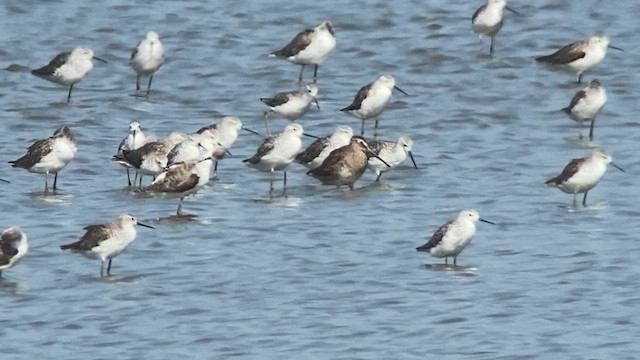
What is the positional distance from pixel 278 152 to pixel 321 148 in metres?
0.92

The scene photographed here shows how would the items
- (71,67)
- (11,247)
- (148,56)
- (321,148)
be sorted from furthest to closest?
(148,56) → (71,67) → (321,148) → (11,247)

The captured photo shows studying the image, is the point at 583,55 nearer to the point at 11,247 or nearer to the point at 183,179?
the point at 183,179

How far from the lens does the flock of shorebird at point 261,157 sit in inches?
736

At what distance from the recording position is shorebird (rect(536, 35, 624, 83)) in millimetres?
29594

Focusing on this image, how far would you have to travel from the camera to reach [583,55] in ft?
97.1

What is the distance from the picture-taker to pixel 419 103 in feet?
93.2

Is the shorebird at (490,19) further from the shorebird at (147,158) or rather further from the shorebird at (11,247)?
the shorebird at (11,247)

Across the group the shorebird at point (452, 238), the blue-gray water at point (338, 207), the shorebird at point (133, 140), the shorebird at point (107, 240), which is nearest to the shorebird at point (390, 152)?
the blue-gray water at point (338, 207)

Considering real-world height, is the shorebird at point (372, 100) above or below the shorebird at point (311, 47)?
below

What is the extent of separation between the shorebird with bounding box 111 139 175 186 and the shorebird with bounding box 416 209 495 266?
470cm

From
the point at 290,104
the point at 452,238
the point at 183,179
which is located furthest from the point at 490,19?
the point at 452,238

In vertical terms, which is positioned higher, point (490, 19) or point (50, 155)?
point (490, 19)

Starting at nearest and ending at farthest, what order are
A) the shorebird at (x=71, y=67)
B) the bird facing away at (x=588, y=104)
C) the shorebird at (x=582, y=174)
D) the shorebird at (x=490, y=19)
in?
the shorebird at (x=582, y=174) < the bird facing away at (x=588, y=104) < the shorebird at (x=71, y=67) < the shorebird at (x=490, y=19)

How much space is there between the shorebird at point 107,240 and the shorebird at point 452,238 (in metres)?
2.90
